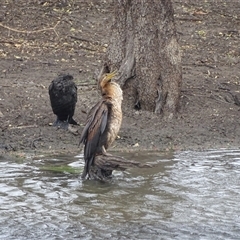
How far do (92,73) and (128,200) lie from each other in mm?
5904

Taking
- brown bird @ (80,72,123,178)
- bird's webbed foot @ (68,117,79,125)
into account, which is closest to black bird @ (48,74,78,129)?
bird's webbed foot @ (68,117,79,125)

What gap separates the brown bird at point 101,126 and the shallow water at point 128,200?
14.2 inches

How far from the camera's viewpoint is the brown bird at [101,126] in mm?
8414

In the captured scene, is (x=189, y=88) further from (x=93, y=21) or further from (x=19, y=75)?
(x=93, y=21)

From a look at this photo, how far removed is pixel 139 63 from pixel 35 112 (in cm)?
178

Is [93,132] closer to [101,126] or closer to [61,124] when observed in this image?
[101,126]

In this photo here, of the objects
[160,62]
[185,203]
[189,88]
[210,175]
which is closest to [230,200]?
[185,203]

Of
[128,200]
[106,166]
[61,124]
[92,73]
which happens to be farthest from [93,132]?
[92,73]

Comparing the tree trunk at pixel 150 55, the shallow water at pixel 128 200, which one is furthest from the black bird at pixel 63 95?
the tree trunk at pixel 150 55

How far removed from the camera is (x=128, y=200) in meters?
7.70

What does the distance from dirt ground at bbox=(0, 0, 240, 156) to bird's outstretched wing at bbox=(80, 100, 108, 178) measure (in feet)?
5.05

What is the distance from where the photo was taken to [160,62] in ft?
38.1

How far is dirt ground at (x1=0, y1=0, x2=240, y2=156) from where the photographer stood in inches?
417

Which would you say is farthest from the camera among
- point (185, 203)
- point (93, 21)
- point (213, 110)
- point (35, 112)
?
point (93, 21)
